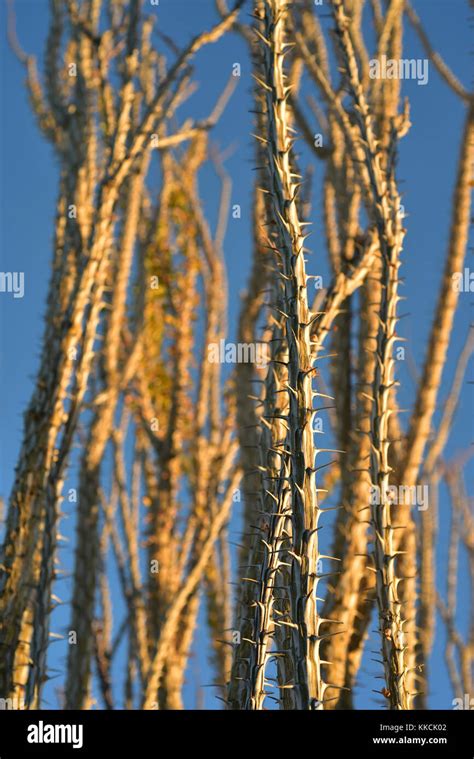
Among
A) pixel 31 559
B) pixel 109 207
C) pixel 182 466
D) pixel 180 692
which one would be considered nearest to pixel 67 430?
pixel 31 559

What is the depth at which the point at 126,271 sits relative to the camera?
262 inches

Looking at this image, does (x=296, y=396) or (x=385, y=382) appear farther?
(x=385, y=382)

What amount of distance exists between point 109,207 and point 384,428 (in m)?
1.85
